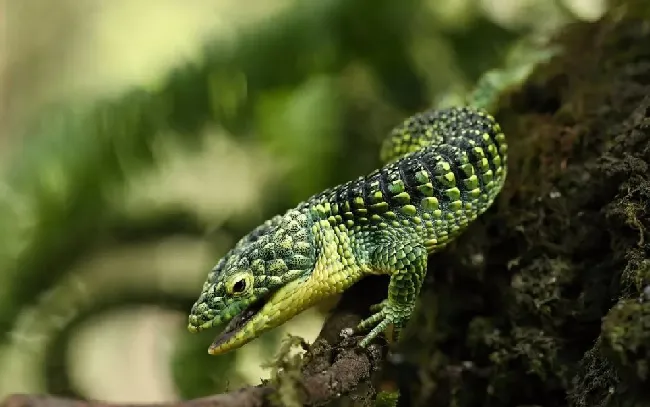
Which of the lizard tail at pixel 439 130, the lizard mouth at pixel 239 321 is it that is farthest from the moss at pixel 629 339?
the lizard mouth at pixel 239 321

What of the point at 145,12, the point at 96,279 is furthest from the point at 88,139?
the point at 145,12

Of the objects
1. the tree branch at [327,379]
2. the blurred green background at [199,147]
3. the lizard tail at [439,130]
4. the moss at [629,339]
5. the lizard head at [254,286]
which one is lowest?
the moss at [629,339]

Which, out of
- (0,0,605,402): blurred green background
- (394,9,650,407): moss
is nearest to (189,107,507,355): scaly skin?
(394,9,650,407): moss

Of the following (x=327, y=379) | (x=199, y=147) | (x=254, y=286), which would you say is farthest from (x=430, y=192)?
(x=199, y=147)

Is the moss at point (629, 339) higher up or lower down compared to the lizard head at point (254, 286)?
lower down

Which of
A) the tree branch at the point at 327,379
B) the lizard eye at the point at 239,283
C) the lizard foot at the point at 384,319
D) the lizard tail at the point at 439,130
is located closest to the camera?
the tree branch at the point at 327,379

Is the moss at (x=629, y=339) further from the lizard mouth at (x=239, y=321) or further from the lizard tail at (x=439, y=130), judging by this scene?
the lizard mouth at (x=239, y=321)

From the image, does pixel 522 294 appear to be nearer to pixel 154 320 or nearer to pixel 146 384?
pixel 154 320
